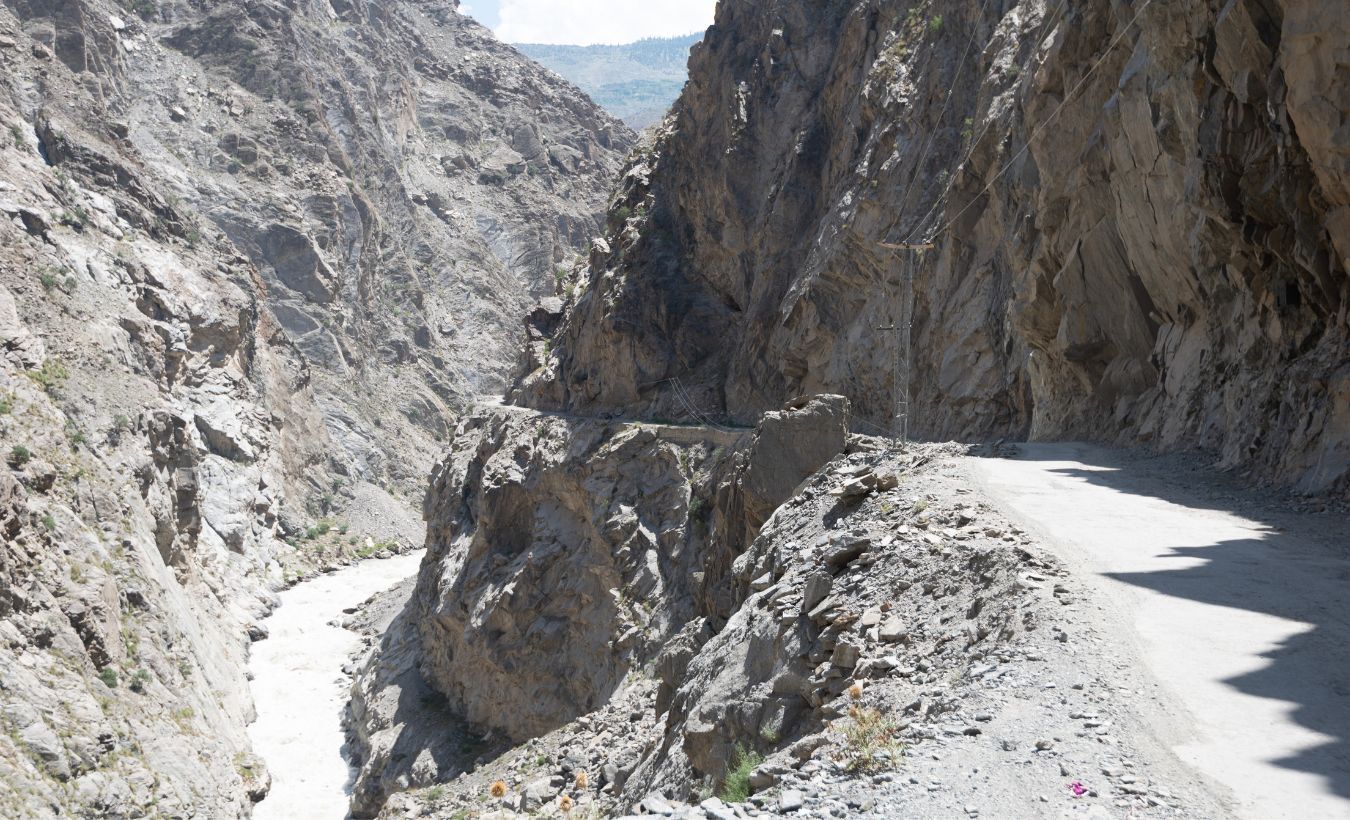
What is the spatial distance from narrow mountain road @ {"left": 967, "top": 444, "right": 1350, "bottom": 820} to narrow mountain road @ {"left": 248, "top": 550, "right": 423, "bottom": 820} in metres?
29.6

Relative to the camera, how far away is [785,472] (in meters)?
18.5

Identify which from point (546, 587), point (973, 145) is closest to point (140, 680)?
point (546, 587)

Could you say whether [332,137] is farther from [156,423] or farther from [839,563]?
[839,563]

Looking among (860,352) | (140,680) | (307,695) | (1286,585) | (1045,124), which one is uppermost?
(1045,124)

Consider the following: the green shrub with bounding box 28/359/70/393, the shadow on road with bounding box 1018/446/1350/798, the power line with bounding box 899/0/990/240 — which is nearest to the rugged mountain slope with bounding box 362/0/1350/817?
the power line with bounding box 899/0/990/240

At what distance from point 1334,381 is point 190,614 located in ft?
119

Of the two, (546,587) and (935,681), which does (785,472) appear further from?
(546,587)

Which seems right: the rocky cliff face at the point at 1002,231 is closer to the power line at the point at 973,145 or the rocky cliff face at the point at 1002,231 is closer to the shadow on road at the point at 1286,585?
the power line at the point at 973,145

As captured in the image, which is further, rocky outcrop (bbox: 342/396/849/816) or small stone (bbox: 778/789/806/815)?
rocky outcrop (bbox: 342/396/849/816)

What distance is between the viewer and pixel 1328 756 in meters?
5.78

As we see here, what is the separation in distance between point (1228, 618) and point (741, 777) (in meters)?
3.71

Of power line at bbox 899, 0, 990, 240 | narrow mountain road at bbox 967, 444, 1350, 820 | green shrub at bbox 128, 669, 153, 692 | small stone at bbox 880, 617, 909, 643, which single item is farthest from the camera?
power line at bbox 899, 0, 990, 240

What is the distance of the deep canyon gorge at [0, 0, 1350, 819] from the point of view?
7512mm

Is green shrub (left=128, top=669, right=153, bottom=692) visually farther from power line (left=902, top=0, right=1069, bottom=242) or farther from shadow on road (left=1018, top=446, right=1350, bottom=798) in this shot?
shadow on road (left=1018, top=446, right=1350, bottom=798)
